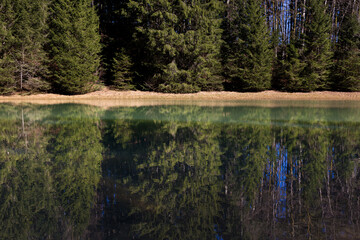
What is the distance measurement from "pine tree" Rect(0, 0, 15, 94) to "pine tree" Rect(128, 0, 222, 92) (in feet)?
30.5

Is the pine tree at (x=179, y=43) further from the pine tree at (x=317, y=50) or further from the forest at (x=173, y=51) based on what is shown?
the pine tree at (x=317, y=50)

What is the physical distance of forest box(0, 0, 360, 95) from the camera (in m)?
24.0

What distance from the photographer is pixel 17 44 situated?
77.8ft

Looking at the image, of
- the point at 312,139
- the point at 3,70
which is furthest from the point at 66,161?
the point at 3,70

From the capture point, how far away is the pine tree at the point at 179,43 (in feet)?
82.1

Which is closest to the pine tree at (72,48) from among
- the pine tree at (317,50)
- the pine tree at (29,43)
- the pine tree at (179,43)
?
the pine tree at (29,43)

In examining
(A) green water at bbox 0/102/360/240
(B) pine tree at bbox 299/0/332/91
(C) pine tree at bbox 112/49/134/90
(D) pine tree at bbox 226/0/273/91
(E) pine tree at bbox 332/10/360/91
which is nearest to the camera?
(A) green water at bbox 0/102/360/240

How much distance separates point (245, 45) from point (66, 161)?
24248mm

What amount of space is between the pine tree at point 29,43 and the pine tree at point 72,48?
0.83 meters

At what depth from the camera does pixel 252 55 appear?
85.1 ft

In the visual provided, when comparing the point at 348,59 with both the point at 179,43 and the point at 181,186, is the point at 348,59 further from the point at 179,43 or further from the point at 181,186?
the point at 181,186

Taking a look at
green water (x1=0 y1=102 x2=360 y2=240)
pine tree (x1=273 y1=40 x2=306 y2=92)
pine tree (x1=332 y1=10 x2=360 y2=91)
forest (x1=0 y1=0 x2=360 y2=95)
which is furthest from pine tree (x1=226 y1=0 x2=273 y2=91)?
green water (x1=0 y1=102 x2=360 y2=240)

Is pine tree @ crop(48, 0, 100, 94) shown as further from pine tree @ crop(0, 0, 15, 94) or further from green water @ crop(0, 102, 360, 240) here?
green water @ crop(0, 102, 360, 240)

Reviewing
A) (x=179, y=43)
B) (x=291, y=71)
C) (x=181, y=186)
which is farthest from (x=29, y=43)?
(x=181, y=186)
